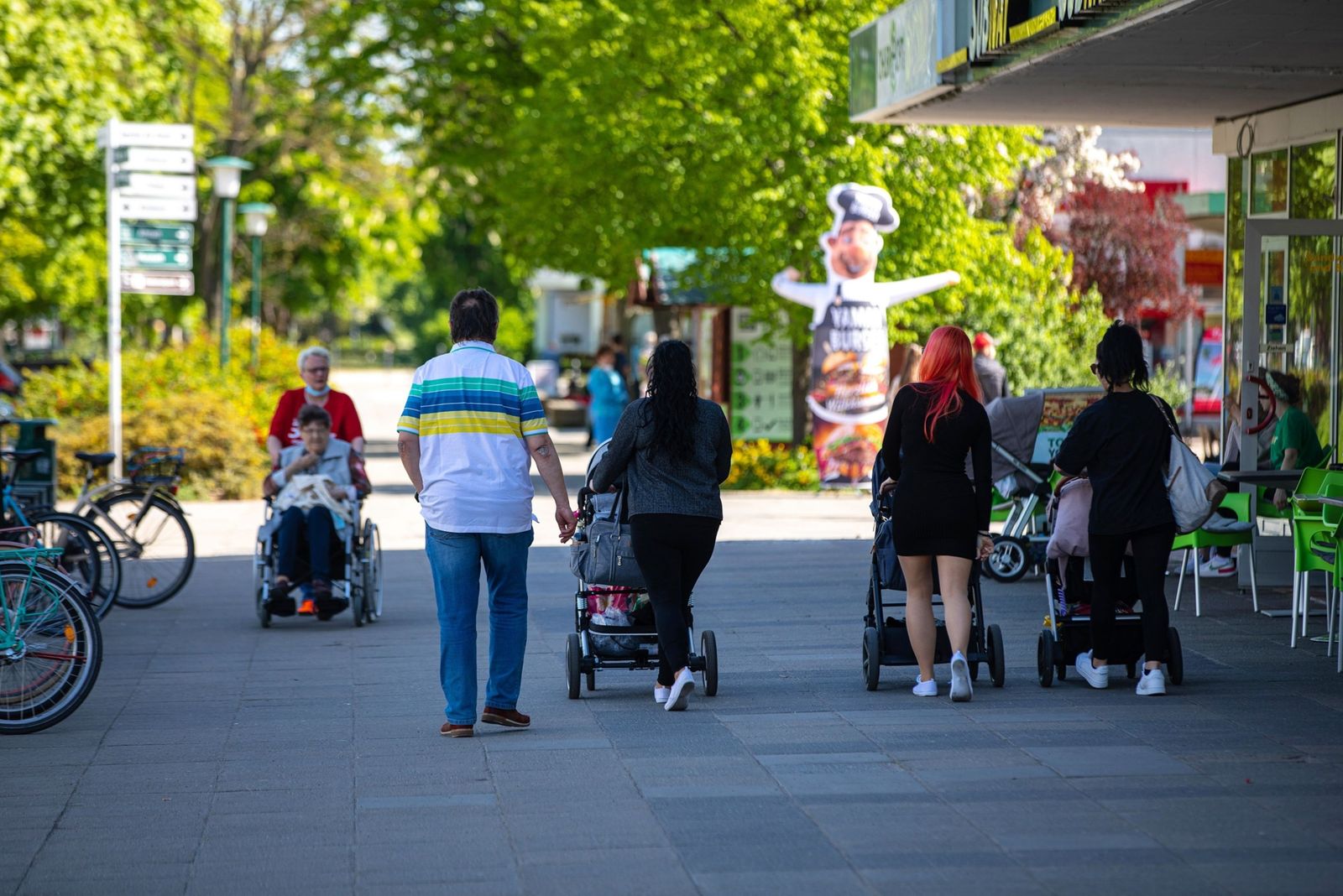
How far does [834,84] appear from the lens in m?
21.8

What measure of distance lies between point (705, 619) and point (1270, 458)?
4.02 metres

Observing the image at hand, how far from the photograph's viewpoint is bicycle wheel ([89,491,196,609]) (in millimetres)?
12461

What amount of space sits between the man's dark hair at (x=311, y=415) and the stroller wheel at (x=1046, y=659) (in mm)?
4852

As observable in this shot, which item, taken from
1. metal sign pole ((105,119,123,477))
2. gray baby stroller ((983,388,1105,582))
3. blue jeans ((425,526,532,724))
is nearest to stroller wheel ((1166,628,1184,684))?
blue jeans ((425,526,532,724))

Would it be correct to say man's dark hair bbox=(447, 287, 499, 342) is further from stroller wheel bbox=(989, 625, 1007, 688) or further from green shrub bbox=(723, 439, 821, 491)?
green shrub bbox=(723, 439, 821, 491)

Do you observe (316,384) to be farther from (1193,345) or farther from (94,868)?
(1193,345)

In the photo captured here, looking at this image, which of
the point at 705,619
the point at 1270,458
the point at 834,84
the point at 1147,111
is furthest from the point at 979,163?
the point at 705,619

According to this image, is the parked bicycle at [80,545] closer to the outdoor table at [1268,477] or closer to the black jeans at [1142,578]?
the black jeans at [1142,578]

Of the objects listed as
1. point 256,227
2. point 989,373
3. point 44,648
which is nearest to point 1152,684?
point 44,648

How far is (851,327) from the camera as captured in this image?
20.8m

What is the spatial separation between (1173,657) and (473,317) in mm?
3656

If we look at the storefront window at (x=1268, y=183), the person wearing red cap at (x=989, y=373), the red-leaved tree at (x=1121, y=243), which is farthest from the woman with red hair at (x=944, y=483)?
the red-leaved tree at (x=1121, y=243)

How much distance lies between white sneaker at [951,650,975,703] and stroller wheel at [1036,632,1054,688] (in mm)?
574

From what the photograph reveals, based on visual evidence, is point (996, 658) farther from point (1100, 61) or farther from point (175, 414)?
point (175, 414)
